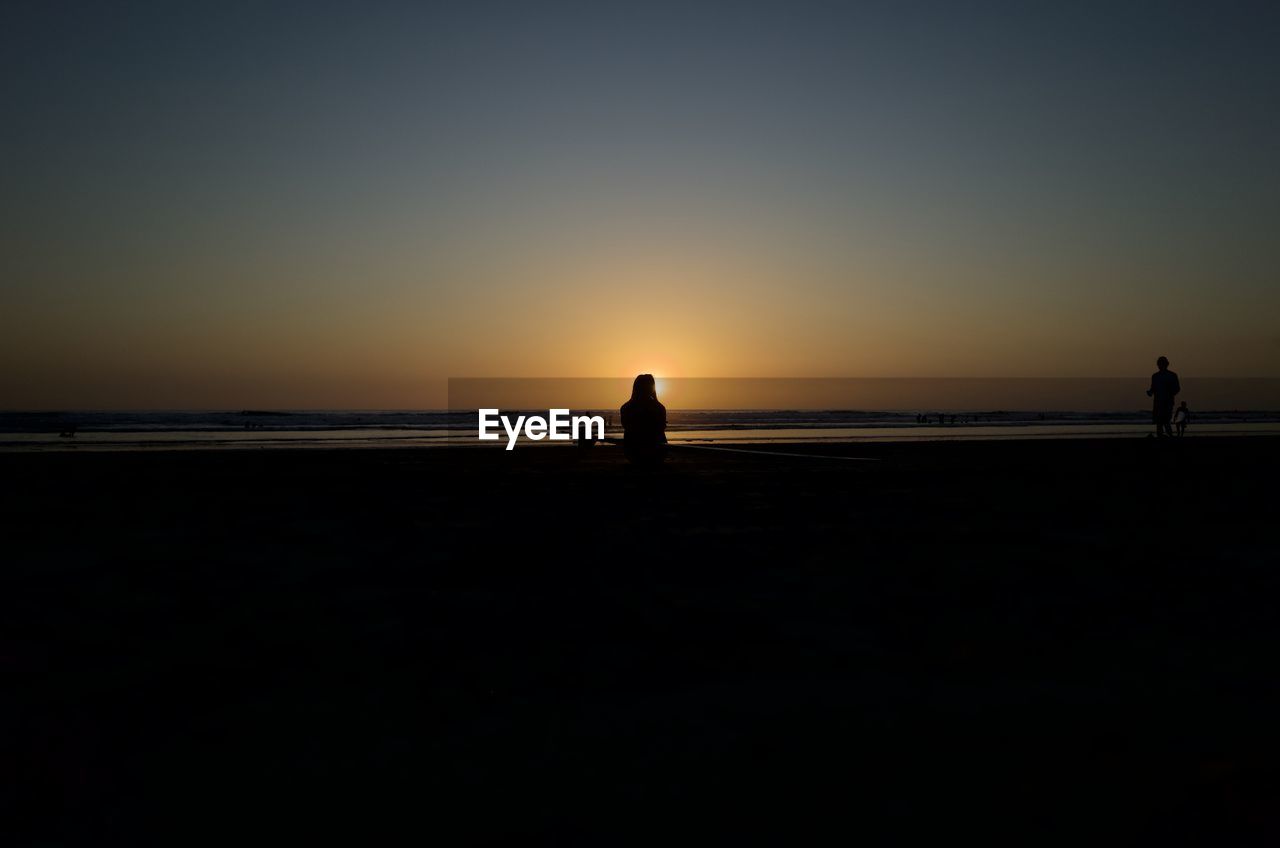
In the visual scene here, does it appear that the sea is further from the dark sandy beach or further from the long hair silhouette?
the dark sandy beach

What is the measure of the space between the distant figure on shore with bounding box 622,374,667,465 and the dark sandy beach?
24.8 ft

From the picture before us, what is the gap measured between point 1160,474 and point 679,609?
15.1 metres

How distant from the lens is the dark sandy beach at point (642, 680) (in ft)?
9.65

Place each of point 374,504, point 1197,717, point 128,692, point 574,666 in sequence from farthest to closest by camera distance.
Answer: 1. point 374,504
2. point 574,666
3. point 128,692
4. point 1197,717

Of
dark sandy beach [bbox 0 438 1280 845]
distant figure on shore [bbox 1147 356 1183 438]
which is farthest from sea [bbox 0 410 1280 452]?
dark sandy beach [bbox 0 438 1280 845]

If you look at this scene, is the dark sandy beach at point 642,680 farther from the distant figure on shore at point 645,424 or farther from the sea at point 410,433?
the sea at point 410,433

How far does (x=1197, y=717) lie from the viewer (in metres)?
3.73

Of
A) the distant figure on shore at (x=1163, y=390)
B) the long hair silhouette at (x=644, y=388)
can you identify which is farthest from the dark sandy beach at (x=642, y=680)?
the distant figure on shore at (x=1163, y=390)

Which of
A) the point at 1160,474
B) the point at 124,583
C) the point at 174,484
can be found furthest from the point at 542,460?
the point at 124,583

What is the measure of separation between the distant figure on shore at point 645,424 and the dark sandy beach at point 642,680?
24.8 feet

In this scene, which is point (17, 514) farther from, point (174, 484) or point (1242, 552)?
point (1242, 552)

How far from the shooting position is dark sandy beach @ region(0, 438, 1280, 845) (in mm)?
2941

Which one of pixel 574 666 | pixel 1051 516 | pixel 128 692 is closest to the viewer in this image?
pixel 128 692

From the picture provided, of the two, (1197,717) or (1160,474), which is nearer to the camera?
(1197,717)
